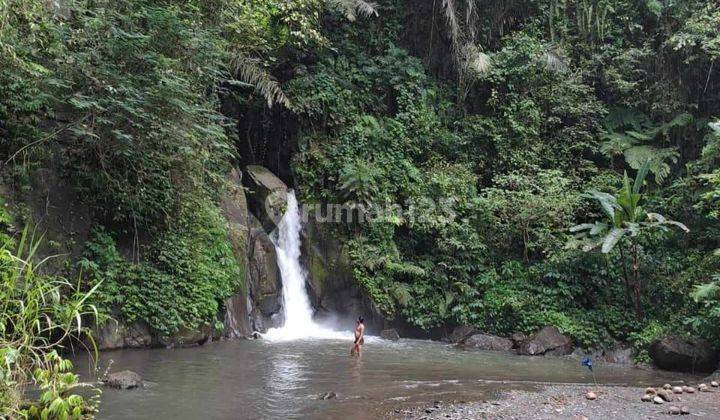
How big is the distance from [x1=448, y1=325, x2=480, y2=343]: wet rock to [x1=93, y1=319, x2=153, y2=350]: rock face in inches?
294

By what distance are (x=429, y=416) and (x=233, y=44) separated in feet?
37.8

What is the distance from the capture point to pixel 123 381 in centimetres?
768

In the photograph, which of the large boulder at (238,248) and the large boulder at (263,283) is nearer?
the large boulder at (238,248)

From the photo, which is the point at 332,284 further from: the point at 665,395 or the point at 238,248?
the point at 665,395

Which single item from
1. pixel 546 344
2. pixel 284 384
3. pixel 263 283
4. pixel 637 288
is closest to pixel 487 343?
pixel 546 344

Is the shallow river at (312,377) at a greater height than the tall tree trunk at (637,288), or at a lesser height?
lesser

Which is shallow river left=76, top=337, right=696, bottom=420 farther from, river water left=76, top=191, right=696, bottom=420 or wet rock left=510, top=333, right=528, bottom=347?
wet rock left=510, top=333, right=528, bottom=347

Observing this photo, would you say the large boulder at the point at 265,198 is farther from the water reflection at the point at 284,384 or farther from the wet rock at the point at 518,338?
the wet rock at the point at 518,338

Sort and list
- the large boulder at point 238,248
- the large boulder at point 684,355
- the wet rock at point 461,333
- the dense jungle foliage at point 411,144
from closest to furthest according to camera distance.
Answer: the dense jungle foliage at point 411,144 → the large boulder at point 684,355 → the large boulder at point 238,248 → the wet rock at point 461,333

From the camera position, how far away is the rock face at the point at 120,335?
10.2m

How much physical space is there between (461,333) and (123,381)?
9.05 meters

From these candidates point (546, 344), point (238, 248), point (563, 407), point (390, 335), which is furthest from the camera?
point (390, 335)

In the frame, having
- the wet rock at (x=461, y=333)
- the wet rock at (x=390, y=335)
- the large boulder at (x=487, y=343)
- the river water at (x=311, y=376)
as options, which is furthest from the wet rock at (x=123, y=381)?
the wet rock at (x=461, y=333)

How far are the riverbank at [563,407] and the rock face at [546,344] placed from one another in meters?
4.25
